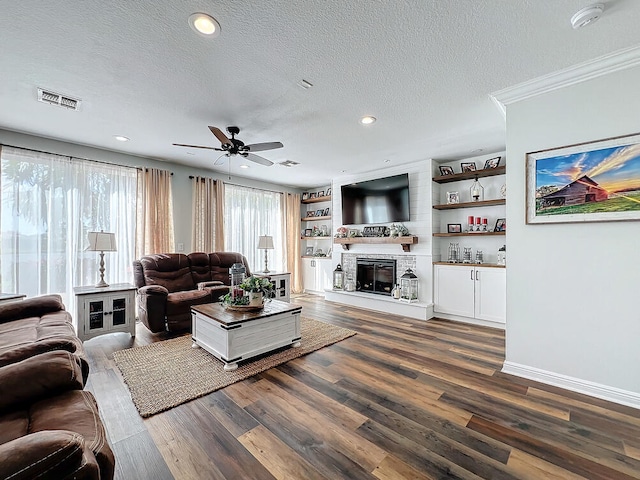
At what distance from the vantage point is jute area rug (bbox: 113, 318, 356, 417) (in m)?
2.23

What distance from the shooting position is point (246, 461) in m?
1.61

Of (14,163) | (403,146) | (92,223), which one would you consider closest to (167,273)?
(92,223)

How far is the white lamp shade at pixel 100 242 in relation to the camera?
357 centimetres

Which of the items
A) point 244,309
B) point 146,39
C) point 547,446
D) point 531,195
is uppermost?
point 146,39

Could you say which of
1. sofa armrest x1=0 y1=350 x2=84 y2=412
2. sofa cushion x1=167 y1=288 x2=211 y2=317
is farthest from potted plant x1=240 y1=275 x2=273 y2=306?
sofa armrest x1=0 y1=350 x2=84 y2=412

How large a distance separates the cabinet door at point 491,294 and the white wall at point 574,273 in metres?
1.47

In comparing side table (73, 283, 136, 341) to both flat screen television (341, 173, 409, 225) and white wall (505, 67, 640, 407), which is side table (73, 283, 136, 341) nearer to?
flat screen television (341, 173, 409, 225)

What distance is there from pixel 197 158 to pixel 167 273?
1957mm

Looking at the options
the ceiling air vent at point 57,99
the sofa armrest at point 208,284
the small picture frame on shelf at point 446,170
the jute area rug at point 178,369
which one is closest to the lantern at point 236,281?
the jute area rug at point 178,369

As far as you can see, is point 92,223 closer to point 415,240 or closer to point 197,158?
point 197,158

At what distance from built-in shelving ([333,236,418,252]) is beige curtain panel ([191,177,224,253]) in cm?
248

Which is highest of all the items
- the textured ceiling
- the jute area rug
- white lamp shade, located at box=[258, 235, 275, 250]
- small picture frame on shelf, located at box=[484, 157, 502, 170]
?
the textured ceiling

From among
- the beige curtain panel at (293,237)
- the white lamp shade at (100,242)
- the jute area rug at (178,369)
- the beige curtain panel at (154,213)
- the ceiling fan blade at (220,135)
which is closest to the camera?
the jute area rug at (178,369)

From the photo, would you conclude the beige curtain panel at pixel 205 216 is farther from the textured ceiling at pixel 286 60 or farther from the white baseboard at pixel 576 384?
the white baseboard at pixel 576 384
